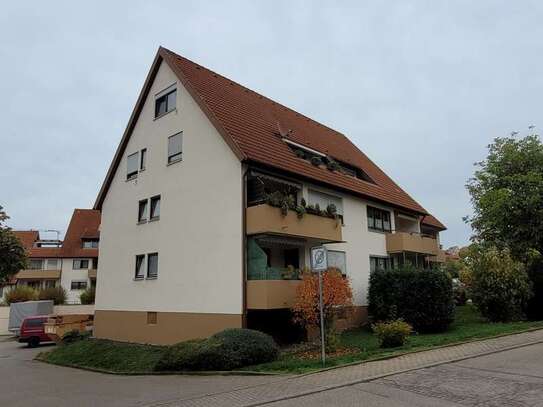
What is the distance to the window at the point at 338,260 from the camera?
818 inches

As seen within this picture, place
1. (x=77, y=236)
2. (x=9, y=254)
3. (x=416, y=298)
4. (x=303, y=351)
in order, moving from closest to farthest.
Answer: (x=303, y=351), (x=416, y=298), (x=9, y=254), (x=77, y=236)

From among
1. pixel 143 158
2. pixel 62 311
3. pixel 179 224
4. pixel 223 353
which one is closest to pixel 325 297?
pixel 223 353

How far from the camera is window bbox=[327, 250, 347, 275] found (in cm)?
2078

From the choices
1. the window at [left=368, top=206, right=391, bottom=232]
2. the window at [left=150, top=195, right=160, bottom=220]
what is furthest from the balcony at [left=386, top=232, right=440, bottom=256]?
the window at [left=150, top=195, right=160, bottom=220]

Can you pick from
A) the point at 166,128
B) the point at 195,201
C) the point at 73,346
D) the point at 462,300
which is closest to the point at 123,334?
the point at 73,346

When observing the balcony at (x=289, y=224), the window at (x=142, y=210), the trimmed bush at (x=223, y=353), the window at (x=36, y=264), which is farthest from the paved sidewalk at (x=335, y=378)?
the window at (x=36, y=264)

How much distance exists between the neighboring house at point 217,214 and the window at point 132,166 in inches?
3.6

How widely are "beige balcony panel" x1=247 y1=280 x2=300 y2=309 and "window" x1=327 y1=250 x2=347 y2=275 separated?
14.5 feet

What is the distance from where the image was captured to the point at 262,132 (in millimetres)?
20828

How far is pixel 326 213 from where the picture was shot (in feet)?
63.0

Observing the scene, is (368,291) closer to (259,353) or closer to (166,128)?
(259,353)

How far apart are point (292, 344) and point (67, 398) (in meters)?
8.62

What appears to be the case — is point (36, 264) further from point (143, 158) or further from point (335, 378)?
point (335, 378)

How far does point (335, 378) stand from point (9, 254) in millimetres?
28510
